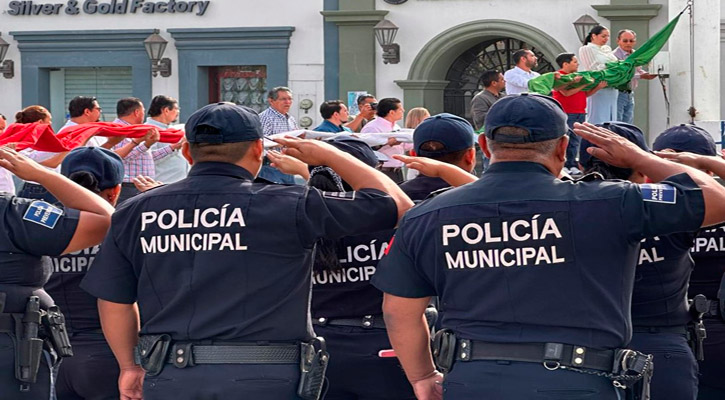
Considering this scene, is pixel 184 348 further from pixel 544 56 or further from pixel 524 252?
pixel 544 56

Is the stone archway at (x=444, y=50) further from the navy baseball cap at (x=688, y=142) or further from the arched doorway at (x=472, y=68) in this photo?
the navy baseball cap at (x=688, y=142)

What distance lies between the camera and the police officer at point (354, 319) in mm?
5570

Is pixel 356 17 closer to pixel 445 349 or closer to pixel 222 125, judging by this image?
pixel 222 125

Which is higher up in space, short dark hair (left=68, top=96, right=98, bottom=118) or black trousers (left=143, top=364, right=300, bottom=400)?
short dark hair (left=68, top=96, right=98, bottom=118)

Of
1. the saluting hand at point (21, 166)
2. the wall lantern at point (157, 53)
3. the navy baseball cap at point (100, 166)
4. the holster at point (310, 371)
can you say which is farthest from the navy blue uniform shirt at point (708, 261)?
the wall lantern at point (157, 53)

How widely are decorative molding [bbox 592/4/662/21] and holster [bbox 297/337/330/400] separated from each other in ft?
57.1

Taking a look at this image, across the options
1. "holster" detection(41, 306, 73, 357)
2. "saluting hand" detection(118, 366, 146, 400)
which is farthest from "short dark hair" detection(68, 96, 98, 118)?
"saluting hand" detection(118, 366, 146, 400)

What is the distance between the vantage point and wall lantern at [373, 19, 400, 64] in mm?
22344

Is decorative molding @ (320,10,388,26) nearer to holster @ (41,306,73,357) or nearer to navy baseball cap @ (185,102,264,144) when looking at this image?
holster @ (41,306,73,357)

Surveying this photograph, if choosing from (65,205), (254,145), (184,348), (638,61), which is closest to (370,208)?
(254,145)

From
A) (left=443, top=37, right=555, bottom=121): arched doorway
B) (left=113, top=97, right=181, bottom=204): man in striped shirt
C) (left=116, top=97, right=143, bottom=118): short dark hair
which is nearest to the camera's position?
(left=113, top=97, right=181, bottom=204): man in striped shirt

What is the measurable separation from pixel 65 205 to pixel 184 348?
1.02 metres

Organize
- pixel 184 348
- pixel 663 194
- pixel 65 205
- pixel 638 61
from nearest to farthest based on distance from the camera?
pixel 663 194
pixel 184 348
pixel 65 205
pixel 638 61

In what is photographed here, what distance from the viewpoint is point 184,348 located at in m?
4.63
